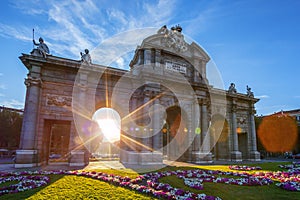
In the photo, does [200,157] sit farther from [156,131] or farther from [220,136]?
[220,136]

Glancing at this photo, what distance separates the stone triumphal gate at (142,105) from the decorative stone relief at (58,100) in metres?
0.08

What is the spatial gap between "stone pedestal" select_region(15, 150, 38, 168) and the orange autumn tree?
4069 cm

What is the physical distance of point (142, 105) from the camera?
65.3 feet

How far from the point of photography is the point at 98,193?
7305 mm

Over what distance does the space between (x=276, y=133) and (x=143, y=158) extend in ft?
114

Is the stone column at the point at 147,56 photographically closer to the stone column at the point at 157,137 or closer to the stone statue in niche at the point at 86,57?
the stone column at the point at 157,137

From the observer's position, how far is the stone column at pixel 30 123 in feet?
49.6

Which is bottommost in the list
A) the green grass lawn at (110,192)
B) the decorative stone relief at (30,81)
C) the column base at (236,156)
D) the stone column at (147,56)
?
the column base at (236,156)

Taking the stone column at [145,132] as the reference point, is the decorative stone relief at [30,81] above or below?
above

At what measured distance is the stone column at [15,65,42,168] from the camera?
15117 millimetres

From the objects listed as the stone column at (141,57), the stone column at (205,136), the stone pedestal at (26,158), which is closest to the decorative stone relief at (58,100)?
the stone pedestal at (26,158)

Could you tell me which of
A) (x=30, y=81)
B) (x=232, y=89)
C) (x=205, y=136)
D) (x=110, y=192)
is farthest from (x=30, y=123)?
(x=232, y=89)

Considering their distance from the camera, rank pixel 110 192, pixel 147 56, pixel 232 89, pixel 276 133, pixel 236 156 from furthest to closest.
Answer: pixel 276 133 < pixel 232 89 < pixel 236 156 < pixel 147 56 < pixel 110 192

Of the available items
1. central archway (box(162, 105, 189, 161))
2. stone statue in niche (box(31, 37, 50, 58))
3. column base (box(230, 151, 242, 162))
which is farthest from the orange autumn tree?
stone statue in niche (box(31, 37, 50, 58))
